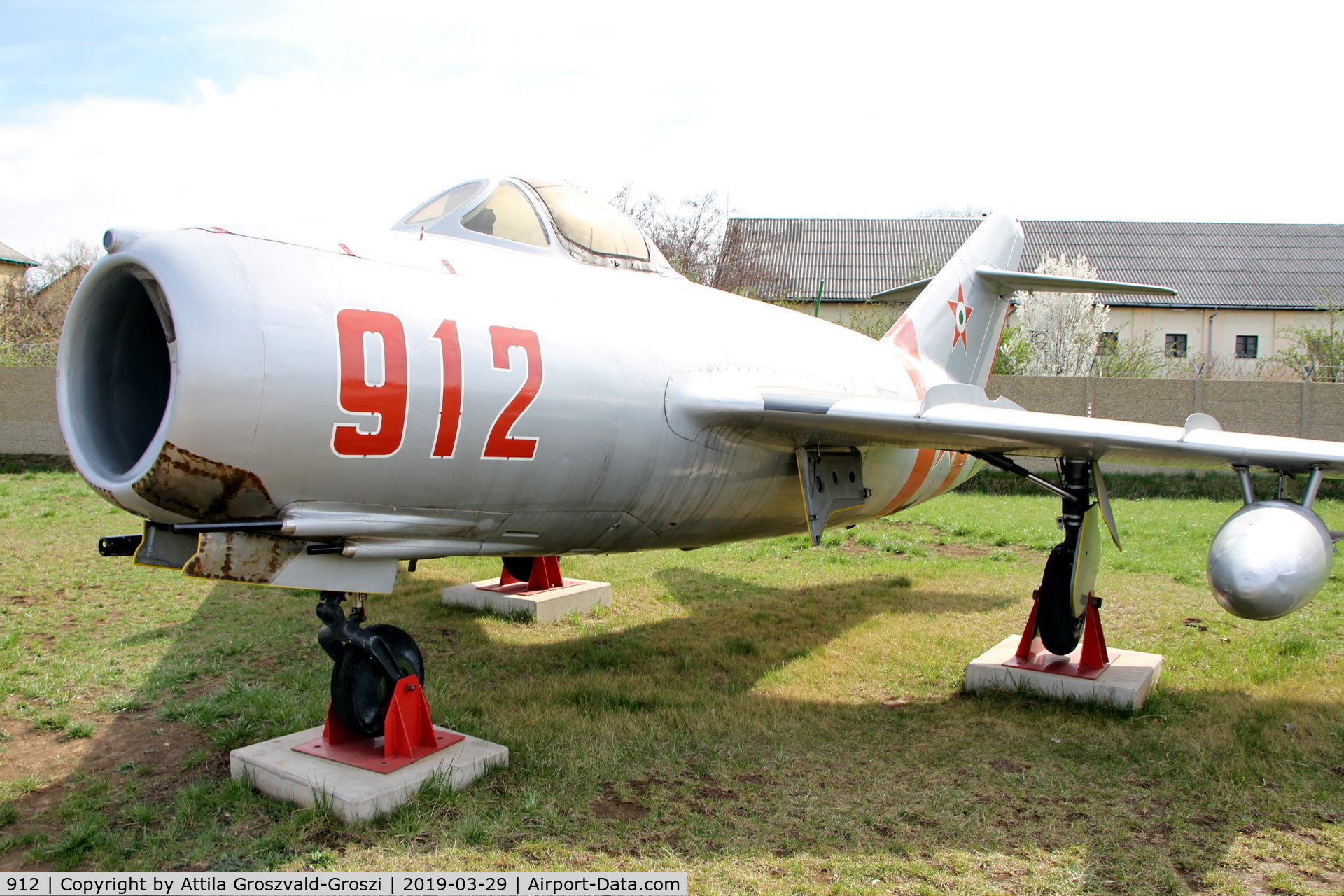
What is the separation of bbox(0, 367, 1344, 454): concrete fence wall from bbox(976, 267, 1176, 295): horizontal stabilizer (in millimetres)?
10370

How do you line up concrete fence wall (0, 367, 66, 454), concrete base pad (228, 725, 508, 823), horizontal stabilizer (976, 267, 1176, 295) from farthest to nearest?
concrete fence wall (0, 367, 66, 454)
horizontal stabilizer (976, 267, 1176, 295)
concrete base pad (228, 725, 508, 823)

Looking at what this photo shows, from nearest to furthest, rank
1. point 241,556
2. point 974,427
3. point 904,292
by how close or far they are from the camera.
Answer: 1. point 241,556
2. point 974,427
3. point 904,292

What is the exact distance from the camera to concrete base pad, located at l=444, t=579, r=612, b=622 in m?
7.86

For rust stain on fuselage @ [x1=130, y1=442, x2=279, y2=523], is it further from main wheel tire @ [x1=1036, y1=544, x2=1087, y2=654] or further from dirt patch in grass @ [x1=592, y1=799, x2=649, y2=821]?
main wheel tire @ [x1=1036, y1=544, x2=1087, y2=654]

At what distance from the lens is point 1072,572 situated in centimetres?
586

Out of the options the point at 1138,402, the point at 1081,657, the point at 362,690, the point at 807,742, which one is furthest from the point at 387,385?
the point at 1138,402

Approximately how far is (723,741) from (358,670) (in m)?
2.04

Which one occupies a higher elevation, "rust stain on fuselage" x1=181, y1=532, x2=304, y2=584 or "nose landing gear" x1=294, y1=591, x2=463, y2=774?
"rust stain on fuselage" x1=181, y1=532, x2=304, y2=584

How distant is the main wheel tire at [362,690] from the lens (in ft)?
14.1

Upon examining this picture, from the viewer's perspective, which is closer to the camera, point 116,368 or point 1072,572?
point 116,368

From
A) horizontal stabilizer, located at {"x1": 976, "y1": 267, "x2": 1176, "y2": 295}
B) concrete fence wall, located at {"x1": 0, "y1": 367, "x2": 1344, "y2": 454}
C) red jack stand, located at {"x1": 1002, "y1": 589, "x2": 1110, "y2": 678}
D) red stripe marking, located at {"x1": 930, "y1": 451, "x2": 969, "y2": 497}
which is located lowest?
red jack stand, located at {"x1": 1002, "y1": 589, "x2": 1110, "y2": 678}

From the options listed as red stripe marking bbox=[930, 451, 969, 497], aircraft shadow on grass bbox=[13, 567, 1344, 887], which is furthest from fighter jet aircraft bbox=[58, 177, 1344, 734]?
red stripe marking bbox=[930, 451, 969, 497]

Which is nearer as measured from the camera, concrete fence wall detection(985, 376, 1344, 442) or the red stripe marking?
the red stripe marking

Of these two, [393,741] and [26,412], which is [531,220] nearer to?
[393,741]
